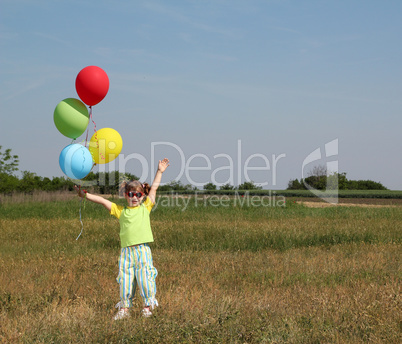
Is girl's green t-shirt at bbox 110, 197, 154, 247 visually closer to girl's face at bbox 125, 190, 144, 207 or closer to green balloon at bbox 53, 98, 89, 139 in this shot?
girl's face at bbox 125, 190, 144, 207

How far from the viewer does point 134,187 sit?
5.61m

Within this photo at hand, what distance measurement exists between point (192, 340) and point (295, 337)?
3.54 feet

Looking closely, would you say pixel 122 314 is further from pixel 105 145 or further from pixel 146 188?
pixel 105 145

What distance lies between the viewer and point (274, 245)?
11562mm

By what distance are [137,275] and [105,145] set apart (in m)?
2.14

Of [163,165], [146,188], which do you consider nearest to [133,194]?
[146,188]

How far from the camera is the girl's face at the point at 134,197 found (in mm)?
5530

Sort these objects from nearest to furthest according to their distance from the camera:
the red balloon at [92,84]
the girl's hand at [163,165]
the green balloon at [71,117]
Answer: the girl's hand at [163,165] < the green balloon at [71,117] < the red balloon at [92,84]

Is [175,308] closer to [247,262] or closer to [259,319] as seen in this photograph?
[259,319]

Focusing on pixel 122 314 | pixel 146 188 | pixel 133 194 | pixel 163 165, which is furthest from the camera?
pixel 163 165

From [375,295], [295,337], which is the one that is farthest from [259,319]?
[375,295]

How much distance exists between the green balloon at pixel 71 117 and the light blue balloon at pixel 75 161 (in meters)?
0.48

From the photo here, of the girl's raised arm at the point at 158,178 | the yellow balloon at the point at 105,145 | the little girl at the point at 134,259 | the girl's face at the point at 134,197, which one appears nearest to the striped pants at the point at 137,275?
the little girl at the point at 134,259

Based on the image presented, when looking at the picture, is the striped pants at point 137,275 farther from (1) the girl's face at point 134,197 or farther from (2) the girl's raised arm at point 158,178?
(2) the girl's raised arm at point 158,178
